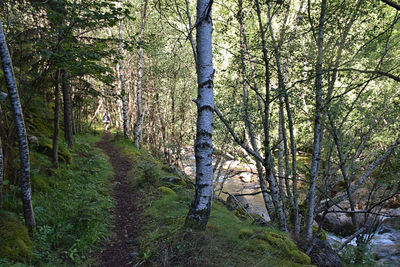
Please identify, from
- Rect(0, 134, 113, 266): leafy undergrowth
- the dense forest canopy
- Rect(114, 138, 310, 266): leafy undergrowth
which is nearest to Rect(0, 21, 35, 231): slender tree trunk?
the dense forest canopy

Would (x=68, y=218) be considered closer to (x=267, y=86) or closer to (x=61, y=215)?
(x=61, y=215)

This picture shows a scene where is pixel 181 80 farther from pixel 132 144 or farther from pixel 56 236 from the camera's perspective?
pixel 56 236

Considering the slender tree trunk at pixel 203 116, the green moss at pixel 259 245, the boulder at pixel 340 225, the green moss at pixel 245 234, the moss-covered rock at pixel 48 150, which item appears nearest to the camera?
the slender tree trunk at pixel 203 116

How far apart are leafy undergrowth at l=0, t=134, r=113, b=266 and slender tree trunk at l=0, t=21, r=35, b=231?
406 millimetres

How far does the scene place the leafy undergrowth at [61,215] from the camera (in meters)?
4.01

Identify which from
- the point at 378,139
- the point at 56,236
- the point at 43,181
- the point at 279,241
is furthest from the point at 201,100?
the point at 378,139

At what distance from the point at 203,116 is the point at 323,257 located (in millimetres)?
4276

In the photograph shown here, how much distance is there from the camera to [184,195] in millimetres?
7680

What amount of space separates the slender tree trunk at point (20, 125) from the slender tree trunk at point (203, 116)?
2.74 m

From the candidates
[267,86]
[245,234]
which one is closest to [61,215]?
[245,234]

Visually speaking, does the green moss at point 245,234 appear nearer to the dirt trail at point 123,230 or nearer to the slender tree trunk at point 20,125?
the dirt trail at point 123,230

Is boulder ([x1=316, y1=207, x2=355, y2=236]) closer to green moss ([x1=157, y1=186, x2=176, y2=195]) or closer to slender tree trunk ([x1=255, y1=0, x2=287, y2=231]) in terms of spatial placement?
slender tree trunk ([x1=255, y1=0, x2=287, y2=231])

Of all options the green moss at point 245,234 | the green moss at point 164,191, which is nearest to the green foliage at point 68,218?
the green moss at point 164,191

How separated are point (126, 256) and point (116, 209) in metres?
2.39
